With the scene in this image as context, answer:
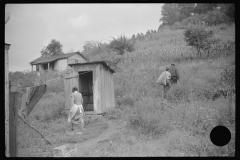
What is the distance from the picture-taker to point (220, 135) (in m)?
3.97

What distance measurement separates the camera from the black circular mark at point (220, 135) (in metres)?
3.87

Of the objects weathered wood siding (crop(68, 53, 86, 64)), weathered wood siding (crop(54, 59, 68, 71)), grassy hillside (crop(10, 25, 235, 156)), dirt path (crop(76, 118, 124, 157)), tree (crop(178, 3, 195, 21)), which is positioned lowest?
dirt path (crop(76, 118, 124, 157))

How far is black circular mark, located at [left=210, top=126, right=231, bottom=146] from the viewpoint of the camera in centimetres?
387

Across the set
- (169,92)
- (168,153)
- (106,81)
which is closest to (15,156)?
(168,153)

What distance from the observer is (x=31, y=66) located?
104 feet

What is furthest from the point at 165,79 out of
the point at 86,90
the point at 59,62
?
the point at 59,62

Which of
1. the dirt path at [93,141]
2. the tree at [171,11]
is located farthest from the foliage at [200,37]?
the tree at [171,11]

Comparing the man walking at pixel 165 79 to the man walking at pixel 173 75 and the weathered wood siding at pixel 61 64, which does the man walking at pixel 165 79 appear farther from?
the weathered wood siding at pixel 61 64

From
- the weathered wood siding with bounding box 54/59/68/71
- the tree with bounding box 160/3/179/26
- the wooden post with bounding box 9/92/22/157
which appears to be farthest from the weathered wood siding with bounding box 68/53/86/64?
the wooden post with bounding box 9/92/22/157

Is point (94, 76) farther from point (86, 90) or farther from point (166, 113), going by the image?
point (166, 113)

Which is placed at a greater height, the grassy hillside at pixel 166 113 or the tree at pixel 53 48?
the tree at pixel 53 48

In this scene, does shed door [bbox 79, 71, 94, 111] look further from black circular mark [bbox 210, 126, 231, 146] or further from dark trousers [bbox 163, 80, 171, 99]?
black circular mark [bbox 210, 126, 231, 146]

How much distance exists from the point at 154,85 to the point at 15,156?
995cm
